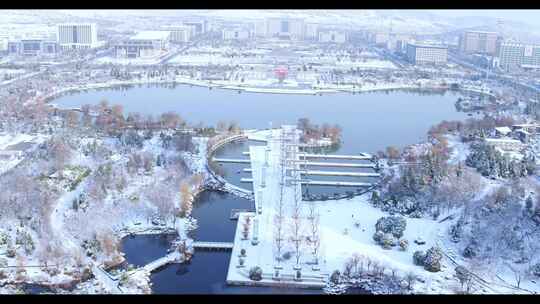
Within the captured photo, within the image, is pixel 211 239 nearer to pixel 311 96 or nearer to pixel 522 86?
pixel 311 96

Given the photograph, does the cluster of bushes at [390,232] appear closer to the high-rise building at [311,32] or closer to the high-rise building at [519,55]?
the high-rise building at [519,55]

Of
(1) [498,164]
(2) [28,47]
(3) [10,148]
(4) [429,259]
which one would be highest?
(2) [28,47]

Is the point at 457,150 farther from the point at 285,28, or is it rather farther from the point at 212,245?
the point at 285,28

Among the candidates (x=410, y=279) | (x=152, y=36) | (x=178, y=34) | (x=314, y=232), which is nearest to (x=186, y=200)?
(x=314, y=232)

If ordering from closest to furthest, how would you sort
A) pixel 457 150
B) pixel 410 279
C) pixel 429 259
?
pixel 410 279 < pixel 429 259 < pixel 457 150

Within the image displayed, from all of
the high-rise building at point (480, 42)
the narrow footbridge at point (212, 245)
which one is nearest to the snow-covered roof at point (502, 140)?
the narrow footbridge at point (212, 245)

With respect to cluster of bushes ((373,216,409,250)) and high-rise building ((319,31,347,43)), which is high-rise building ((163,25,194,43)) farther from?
cluster of bushes ((373,216,409,250))
